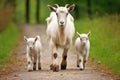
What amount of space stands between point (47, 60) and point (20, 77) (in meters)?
5.61

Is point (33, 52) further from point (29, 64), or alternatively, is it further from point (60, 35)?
point (60, 35)

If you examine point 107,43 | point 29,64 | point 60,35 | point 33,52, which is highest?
point 107,43

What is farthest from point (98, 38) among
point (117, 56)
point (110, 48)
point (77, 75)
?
point (77, 75)

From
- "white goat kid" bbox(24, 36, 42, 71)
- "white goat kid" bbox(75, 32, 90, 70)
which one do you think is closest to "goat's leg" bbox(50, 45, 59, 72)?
"white goat kid" bbox(24, 36, 42, 71)

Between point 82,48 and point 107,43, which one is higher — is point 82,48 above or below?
below

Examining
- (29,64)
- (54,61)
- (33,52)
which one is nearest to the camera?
(29,64)

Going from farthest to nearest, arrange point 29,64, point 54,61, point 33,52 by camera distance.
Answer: point 33,52, point 54,61, point 29,64

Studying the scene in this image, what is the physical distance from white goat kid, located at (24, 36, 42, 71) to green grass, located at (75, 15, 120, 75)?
7.53 feet

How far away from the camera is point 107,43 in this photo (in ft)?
79.0

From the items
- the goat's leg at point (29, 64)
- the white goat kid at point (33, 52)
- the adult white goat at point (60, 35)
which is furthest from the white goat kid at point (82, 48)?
the goat's leg at point (29, 64)

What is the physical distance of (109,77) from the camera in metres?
16.1

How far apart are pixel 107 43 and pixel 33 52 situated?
6424 mm

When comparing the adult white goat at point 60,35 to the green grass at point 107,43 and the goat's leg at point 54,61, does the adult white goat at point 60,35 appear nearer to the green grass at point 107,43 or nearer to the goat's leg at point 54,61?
the goat's leg at point 54,61

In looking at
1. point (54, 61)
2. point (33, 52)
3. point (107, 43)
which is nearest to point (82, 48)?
point (54, 61)
